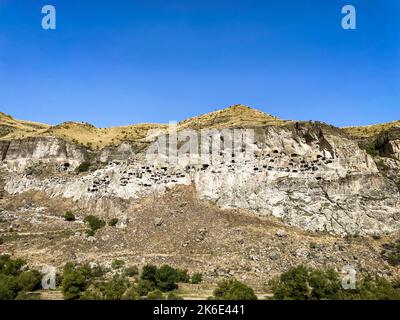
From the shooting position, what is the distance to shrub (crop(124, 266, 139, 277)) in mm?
31562

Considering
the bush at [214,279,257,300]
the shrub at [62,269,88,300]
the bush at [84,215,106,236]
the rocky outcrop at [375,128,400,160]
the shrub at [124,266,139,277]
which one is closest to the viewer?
the bush at [214,279,257,300]

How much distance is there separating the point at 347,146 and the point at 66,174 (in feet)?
104

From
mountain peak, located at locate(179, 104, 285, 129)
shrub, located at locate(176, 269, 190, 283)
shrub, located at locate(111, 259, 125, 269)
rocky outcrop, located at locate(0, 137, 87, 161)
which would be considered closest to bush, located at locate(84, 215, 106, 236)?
shrub, located at locate(111, 259, 125, 269)

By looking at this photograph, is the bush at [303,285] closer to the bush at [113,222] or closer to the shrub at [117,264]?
the shrub at [117,264]

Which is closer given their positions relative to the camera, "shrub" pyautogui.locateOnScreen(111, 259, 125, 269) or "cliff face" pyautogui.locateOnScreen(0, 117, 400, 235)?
"shrub" pyautogui.locateOnScreen(111, 259, 125, 269)

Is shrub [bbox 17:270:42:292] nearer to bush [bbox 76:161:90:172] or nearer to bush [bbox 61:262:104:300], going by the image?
bush [bbox 61:262:104:300]

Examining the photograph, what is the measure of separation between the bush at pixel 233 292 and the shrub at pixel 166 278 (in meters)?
4.29

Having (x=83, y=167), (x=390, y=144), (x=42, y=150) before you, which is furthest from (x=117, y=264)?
(x=390, y=144)

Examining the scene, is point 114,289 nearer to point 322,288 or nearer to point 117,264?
point 117,264

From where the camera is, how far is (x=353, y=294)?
2666 cm

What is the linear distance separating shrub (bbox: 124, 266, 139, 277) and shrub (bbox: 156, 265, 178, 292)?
1922 millimetres

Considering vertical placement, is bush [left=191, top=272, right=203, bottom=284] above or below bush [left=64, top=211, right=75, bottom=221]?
below

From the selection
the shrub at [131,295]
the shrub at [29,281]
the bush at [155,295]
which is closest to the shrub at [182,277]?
the bush at [155,295]

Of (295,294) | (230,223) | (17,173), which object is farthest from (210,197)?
(17,173)
